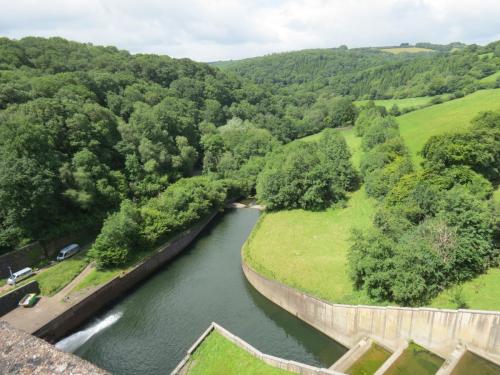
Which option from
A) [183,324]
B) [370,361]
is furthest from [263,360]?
[183,324]

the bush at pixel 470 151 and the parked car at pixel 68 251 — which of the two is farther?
the bush at pixel 470 151

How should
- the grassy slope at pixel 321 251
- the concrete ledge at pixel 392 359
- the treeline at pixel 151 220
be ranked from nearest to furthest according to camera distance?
the concrete ledge at pixel 392 359, the grassy slope at pixel 321 251, the treeline at pixel 151 220

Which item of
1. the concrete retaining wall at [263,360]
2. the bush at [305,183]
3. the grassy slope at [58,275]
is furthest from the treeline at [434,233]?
the grassy slope at [58,275]

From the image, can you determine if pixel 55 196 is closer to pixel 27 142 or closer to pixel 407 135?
pixel 27 142

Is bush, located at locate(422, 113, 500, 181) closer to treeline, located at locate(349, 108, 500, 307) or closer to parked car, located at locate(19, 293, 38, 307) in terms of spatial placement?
treeline, located at locate(349, 108, 500, 307)

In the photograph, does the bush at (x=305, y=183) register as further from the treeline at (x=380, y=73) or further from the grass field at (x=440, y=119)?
the treeline at (x=380, y=73)

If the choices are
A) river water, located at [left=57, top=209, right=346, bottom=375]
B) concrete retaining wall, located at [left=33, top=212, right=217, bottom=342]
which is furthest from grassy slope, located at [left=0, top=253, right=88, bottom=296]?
river water, located at [left=57, top=209, right=346, bottom=375]

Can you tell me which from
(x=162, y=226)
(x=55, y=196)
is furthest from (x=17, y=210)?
(x=162, y=226)
